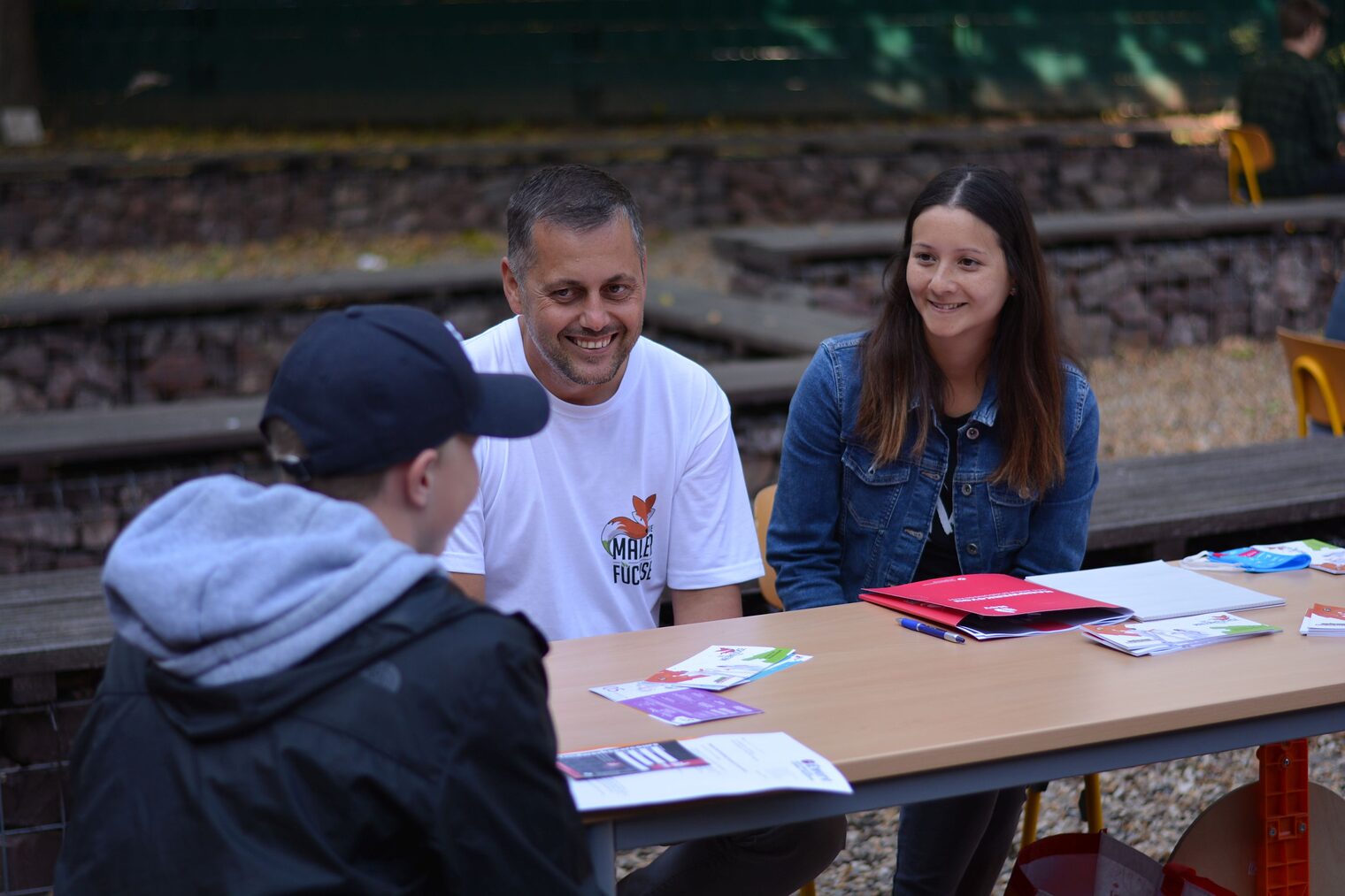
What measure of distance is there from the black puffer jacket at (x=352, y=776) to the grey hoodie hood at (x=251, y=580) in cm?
2

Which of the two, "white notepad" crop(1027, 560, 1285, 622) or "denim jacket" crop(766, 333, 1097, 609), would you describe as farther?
"denim jacket" crop(766, 333, 1097, 609)

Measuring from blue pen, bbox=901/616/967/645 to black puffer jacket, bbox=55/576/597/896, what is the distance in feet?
3.10

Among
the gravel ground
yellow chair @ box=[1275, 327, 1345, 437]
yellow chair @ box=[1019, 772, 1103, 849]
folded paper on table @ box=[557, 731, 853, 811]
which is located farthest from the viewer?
yellow chair @ box=[1275, 327, 1345, 437]

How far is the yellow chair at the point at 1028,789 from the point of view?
9.32 ft

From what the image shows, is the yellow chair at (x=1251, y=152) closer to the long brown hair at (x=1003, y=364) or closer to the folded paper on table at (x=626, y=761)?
the long brown hair at (x=1003, y=364)

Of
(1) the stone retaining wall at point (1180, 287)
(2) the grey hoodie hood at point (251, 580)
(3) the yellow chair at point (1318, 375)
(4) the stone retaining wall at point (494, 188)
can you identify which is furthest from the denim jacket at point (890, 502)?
(4) the stone retaining wall at point (494, 188)

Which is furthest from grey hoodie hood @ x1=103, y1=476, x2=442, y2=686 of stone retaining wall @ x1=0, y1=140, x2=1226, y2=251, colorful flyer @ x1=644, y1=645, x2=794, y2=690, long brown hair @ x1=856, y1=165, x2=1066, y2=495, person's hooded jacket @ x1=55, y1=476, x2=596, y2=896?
stone retaining wall @ x1=0, y1=140, x2=1226, y2=251

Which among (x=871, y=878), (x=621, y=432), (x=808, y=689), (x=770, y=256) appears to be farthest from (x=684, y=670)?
(x=770, y=256)

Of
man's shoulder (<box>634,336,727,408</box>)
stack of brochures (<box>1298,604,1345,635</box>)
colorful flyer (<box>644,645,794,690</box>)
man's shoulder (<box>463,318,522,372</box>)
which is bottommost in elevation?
stack of brochures (<box>1298,604,1345,635</box>)

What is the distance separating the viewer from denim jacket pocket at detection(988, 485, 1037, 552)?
8.79ft

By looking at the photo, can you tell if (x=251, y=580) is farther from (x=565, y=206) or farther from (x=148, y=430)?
(x=148, y=430)

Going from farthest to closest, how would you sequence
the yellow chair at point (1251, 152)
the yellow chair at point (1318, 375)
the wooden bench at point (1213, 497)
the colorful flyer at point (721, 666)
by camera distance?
1. the yellow chair at point (1251, 152)
2. the yellow chair at point (1318, 375)
3. the wooden bench at point (1213, 497)
4. the colorful flyer at point (721, 666)

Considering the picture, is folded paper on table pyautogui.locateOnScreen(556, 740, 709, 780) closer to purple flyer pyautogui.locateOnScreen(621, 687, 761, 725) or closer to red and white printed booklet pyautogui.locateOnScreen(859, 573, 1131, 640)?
purple flyer pyautogui.locateOnScreen(621, 687, 761, 725)

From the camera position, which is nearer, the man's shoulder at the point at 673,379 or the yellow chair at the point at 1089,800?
the man's shoulder at the point at 673,379
